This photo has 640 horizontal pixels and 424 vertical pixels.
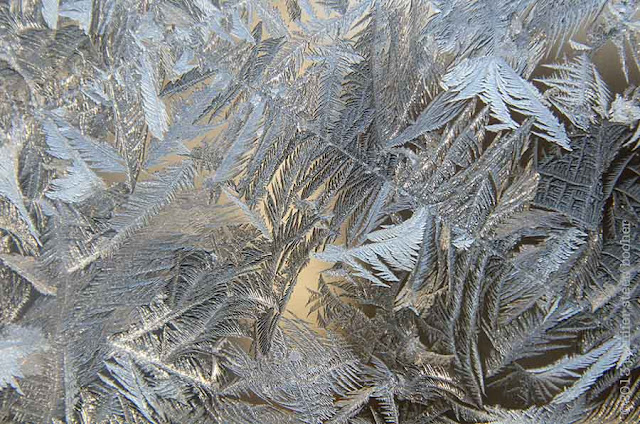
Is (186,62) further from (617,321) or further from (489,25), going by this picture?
(617,321)

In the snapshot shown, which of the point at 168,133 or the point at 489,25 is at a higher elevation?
the point at 489,25

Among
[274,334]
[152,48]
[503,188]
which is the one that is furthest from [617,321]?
[152,48]

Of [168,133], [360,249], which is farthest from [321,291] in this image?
[168,133]

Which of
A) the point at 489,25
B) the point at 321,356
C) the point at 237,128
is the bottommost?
the point at 321,356

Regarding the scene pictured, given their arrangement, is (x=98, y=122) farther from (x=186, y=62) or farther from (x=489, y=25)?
(x=489, y=25)

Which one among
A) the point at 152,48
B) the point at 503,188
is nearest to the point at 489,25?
the point at 503,188

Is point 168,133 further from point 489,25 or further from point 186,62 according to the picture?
point 489,25

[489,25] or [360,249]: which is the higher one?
[489,25]
